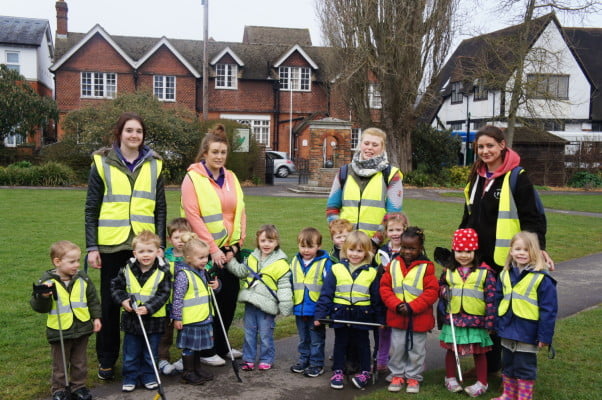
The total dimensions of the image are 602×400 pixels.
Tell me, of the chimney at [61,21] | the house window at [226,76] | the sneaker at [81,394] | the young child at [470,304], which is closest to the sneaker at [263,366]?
the sneaker at [81,394]

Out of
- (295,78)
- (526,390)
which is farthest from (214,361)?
(295,78)

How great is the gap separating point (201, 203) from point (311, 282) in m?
1.15

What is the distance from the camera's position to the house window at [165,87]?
36781 mm

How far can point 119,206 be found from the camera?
15.8 ft

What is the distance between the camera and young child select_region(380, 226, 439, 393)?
15.6 feet

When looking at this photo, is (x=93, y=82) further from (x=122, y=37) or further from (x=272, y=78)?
(x=272, y=78)

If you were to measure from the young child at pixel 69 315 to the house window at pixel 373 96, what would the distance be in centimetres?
2557

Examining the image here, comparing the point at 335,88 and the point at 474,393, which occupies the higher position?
the point at 335,88

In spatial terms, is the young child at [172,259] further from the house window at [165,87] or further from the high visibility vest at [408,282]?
the house window at [165,87]

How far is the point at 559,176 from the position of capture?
97.6ft

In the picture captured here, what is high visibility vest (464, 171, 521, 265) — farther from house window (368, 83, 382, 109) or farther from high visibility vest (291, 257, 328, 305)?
house window (368, 83, 382, 109)

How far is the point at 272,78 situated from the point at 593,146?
62.1ft

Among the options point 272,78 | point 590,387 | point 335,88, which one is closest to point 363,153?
point 590,387

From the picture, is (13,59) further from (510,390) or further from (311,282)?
(510,390)
